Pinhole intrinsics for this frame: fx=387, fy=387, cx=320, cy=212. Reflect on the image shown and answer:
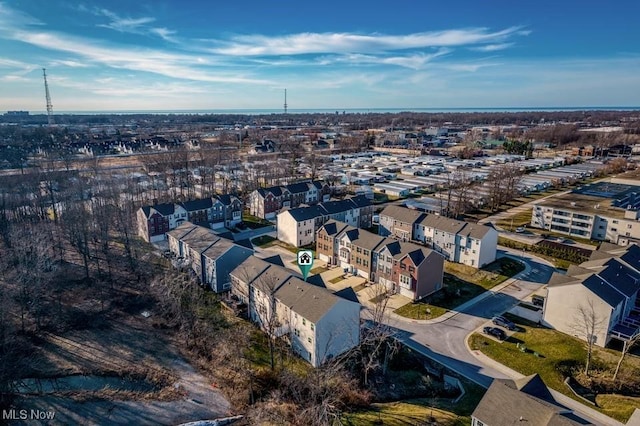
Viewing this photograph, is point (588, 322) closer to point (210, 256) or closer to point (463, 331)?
point (463, 331)

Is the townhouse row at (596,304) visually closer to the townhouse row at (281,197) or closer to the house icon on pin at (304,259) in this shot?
the house icon on pin at (304,259)

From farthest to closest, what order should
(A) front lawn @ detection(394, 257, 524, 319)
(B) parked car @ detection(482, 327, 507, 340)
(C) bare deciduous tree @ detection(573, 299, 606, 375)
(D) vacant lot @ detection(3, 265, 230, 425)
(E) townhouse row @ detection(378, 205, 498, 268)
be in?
(E) townhouse row @ detection(378, 205, 498, 268), (A) front lawn @ detection(394, 257, 524, 319), (B) parked car @ detection(482, 327, 507, 340), (C) bare deciduous tree @ detection(573, 299, 606, 375), (D) vacant lot @ detection(3, 265, 230, 425)

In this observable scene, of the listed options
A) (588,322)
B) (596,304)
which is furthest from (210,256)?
(596,304)

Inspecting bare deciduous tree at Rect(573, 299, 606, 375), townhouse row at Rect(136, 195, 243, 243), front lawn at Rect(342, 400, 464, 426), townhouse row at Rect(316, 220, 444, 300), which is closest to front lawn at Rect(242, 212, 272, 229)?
townhouse row at Rect(136, 195, 243, 243)

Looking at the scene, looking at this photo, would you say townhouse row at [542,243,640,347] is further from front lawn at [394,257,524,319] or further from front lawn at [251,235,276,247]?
front lawn at [251,235,276,247]

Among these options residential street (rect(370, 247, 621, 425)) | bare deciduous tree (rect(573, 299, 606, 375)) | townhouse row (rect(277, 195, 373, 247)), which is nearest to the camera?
residential street (rect(370, 247, 621, 425))

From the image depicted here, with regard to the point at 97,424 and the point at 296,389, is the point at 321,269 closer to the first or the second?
the point at 296,389

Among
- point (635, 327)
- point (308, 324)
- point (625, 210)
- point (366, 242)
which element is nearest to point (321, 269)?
point (366, 242)
